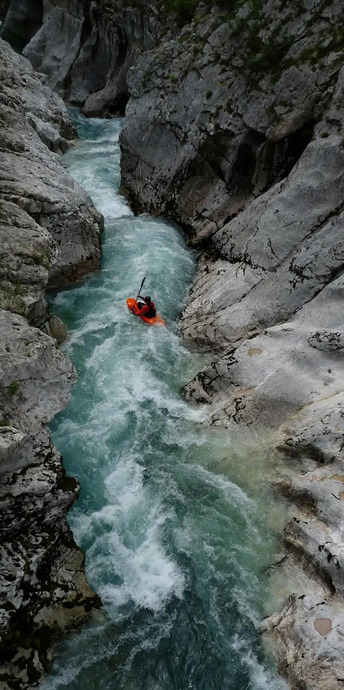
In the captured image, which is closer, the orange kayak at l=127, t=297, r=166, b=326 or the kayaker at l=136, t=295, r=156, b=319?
the kayaker at l=136, t=295, r=156, b=319

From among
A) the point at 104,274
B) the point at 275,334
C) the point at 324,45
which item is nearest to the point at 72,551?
the point at 275,334

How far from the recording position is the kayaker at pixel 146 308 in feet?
58.2

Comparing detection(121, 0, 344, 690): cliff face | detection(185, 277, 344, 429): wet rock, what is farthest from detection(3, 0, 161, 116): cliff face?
detection(185, 277, 344, 429): wet rock

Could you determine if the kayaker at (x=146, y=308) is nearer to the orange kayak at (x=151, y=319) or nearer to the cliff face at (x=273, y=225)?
the orange kayak at (x=151, y=319)

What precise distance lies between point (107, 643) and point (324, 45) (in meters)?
19.5

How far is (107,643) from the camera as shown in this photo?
9805 millimetres

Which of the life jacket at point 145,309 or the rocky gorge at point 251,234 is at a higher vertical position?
the rocky gorge at point 251,234

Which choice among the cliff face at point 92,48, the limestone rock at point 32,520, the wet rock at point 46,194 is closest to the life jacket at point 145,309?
the wet rock at point 46,194

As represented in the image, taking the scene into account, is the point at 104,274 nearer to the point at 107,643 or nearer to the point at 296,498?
the point at 296,498

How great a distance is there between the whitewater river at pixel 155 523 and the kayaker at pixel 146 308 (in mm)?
392

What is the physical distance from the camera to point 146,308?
17719 mm

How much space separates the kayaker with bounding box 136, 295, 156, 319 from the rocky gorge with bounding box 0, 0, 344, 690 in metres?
1.26

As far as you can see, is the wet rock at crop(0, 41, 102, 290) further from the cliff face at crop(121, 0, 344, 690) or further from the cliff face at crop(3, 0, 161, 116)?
the cliff face at crop(3, 0, 161, 116)

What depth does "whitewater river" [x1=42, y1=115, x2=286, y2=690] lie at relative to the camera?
9672 millimetres
